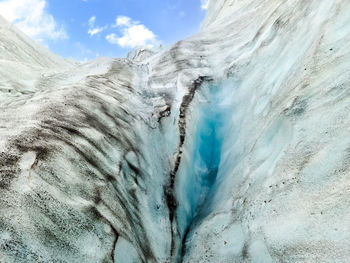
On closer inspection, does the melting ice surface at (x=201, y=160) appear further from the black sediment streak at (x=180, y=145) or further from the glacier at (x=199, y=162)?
the black sediment streak at (x=180, y=145)

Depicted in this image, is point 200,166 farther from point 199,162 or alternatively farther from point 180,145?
point 180,145

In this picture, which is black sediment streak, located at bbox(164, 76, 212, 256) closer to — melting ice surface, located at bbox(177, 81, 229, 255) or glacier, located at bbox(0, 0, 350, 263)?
glacier, located at bbox(0, 0, 350, 263)

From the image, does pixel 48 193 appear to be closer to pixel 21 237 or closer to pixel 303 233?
pixel 21 237

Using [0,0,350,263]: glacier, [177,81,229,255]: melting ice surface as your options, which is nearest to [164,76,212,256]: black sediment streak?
[0,0,350,263]: glacier

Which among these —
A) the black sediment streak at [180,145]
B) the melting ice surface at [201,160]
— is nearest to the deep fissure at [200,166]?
the melting ice surface at [201,160]

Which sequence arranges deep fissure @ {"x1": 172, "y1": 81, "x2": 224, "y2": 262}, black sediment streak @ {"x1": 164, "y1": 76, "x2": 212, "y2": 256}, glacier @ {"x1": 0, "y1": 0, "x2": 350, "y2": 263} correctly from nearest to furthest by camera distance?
1. glacier @ {"x1": 0, "y1": 0, "x2": 350, "y2": 263}
2. black sediment streak @ {"x1": 164, "y1": 76, "x2": 212, "y2": 256}
3. deep fissure @ {"x1": 172, "y1": 81, "x2": 224, "y2": 262}

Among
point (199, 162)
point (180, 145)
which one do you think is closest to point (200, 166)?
point (199, 162)

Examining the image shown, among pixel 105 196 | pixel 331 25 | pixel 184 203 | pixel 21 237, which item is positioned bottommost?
pixel 21 237

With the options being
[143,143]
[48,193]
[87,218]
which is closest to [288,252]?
[87,218]
